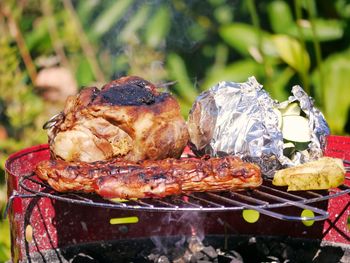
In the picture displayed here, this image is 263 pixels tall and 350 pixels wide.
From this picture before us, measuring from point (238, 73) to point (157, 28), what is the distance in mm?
650

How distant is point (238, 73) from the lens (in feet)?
13.9

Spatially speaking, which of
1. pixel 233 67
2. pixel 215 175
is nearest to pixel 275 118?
pixel 215 175

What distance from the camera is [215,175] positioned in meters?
2.29

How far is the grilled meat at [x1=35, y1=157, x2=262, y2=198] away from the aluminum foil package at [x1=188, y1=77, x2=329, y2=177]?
0.15 meters

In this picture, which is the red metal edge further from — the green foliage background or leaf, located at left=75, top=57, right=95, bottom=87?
leaf, located at left=75, top=57, right=95, bottom=87

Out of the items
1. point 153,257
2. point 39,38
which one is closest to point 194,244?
point 153,257

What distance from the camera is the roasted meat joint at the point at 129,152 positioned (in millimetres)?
2268

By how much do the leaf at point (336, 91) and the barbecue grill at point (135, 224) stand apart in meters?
0.84

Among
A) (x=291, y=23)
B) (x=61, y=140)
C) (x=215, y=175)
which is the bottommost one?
(x=215, y=175)

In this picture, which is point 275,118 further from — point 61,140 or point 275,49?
point 275,49

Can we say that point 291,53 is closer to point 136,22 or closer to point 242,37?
point 242,37

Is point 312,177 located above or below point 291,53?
below

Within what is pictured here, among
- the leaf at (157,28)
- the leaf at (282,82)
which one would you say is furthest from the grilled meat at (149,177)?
the leaf at (157,28)

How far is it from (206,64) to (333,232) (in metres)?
1.89
